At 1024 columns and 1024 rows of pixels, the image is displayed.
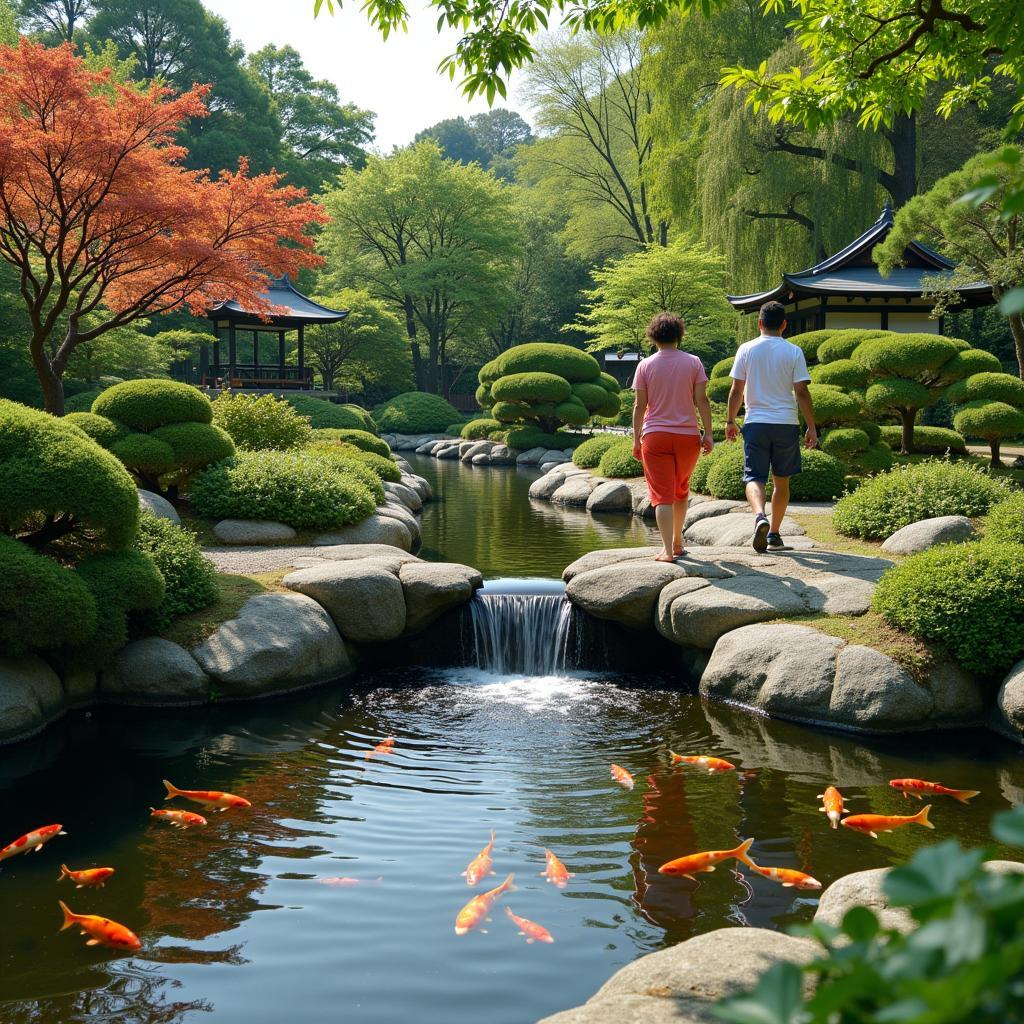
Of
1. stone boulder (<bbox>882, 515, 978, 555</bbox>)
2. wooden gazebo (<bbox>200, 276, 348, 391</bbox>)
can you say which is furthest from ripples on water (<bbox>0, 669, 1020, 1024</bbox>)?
wooden gazebo (<bbox>200, 276, 348, 391</bbox>)

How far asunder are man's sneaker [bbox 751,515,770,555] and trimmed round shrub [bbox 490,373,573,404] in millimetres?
19588

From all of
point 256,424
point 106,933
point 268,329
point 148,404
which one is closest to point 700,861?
point 106,933

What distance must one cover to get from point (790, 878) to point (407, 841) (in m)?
1.80

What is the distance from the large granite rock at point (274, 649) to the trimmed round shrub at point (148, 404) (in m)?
4.38

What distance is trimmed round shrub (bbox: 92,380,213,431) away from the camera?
434 inches

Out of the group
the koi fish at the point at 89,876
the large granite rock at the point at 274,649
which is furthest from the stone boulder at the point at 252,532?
the koi fish at the point at 89,876

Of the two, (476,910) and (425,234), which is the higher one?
(425,234)

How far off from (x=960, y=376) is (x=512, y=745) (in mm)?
12428

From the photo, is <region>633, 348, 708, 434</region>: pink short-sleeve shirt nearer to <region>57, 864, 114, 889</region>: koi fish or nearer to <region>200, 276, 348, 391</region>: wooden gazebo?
<region>57, 864, 114, 889</region>: koi fish

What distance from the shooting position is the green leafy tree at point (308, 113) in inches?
1918

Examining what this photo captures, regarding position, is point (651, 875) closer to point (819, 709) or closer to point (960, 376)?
point (819, 709)

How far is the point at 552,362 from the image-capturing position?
29.0 m

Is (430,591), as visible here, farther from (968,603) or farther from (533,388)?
(533,388)

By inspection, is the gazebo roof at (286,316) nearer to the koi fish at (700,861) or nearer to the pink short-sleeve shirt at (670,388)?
the pink short-sleeve shirt at (670,388)
